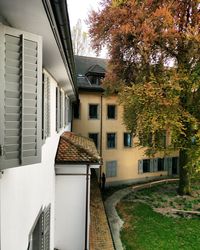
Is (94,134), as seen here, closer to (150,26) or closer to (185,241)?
(150,26)

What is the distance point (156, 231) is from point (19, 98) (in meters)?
11.2

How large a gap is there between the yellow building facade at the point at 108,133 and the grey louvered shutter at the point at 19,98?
17677 millimetres

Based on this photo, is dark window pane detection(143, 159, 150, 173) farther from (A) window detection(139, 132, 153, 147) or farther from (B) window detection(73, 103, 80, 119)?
(A) window detection(139, 132, 153, 147)

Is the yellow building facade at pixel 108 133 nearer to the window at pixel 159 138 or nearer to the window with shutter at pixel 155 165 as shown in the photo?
the window with shutter at pixel 155 165

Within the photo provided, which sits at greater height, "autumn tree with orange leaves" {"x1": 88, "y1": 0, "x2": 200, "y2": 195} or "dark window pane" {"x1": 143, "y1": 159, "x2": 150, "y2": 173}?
"autumn tree with orange leaves" {"x1": 88, "y1": 0, "x2": 200, "y2": 195}

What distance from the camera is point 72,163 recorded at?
26.6 ft

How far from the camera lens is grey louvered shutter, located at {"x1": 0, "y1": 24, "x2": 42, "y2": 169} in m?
2.39

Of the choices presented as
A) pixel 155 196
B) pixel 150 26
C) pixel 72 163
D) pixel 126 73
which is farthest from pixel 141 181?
pixel 72 163

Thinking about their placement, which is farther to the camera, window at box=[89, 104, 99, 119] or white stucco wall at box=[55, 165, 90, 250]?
window at box=[89, 104, 99, 119]

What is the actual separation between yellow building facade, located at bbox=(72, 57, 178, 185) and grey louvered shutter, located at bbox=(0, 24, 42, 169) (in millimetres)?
17677

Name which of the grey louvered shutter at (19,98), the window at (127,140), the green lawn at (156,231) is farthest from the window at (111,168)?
the grey louvered shutter at (19,98)

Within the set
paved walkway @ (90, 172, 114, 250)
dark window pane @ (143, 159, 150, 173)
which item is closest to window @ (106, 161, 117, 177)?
dark window pane @ (143, 159, 150, 173)

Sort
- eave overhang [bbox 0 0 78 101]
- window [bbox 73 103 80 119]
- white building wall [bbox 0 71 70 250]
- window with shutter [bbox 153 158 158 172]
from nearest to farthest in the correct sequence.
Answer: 1. eave overhang [bbox 0 0 78 101]
2. white building wall [bbox 0 71 70 250]
3. window [bbox 73 103 80 119]
4. window with shutter [bbox 153 158 158 172]

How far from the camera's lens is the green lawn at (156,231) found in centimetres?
1068
